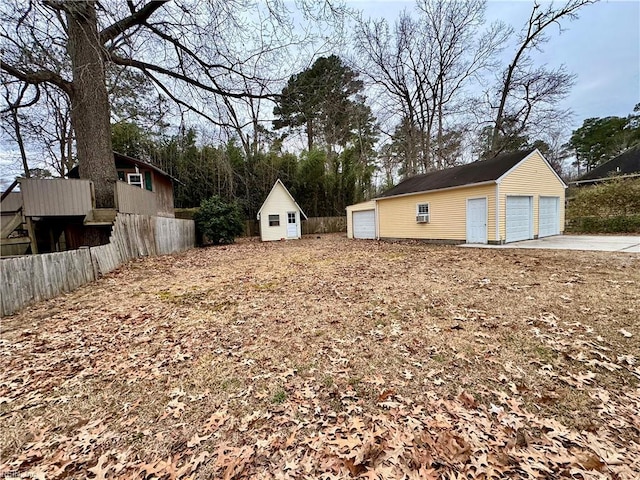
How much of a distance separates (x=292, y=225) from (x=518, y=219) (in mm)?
12701

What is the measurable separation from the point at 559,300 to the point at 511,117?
19208mm

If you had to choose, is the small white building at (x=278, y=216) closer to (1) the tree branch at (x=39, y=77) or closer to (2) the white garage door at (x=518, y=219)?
(1) the tree branch at (x=39, y=77)

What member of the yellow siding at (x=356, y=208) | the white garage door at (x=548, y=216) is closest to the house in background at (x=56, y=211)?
the yellow siding at (x=356, y=208)

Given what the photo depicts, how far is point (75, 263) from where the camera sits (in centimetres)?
578

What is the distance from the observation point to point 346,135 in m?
22.0

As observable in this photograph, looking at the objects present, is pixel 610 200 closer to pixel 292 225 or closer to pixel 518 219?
pixel 518 219

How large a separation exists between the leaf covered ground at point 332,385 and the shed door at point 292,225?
14.1 meters

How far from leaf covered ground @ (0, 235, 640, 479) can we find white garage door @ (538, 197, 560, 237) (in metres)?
9.40

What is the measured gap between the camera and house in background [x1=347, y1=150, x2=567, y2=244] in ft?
36.2

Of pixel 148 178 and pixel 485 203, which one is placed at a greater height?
pixel 148 178

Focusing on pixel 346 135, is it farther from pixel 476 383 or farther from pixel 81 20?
pixel 476 383

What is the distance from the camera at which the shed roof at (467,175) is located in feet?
37.3

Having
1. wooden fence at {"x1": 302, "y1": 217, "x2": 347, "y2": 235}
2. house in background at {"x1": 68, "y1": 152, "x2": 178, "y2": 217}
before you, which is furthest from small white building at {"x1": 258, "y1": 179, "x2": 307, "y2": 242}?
house in background at {"x1": 68, "y1": 152, "x2": 178, "y2": 217}

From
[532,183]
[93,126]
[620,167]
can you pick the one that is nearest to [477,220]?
[532,183]
